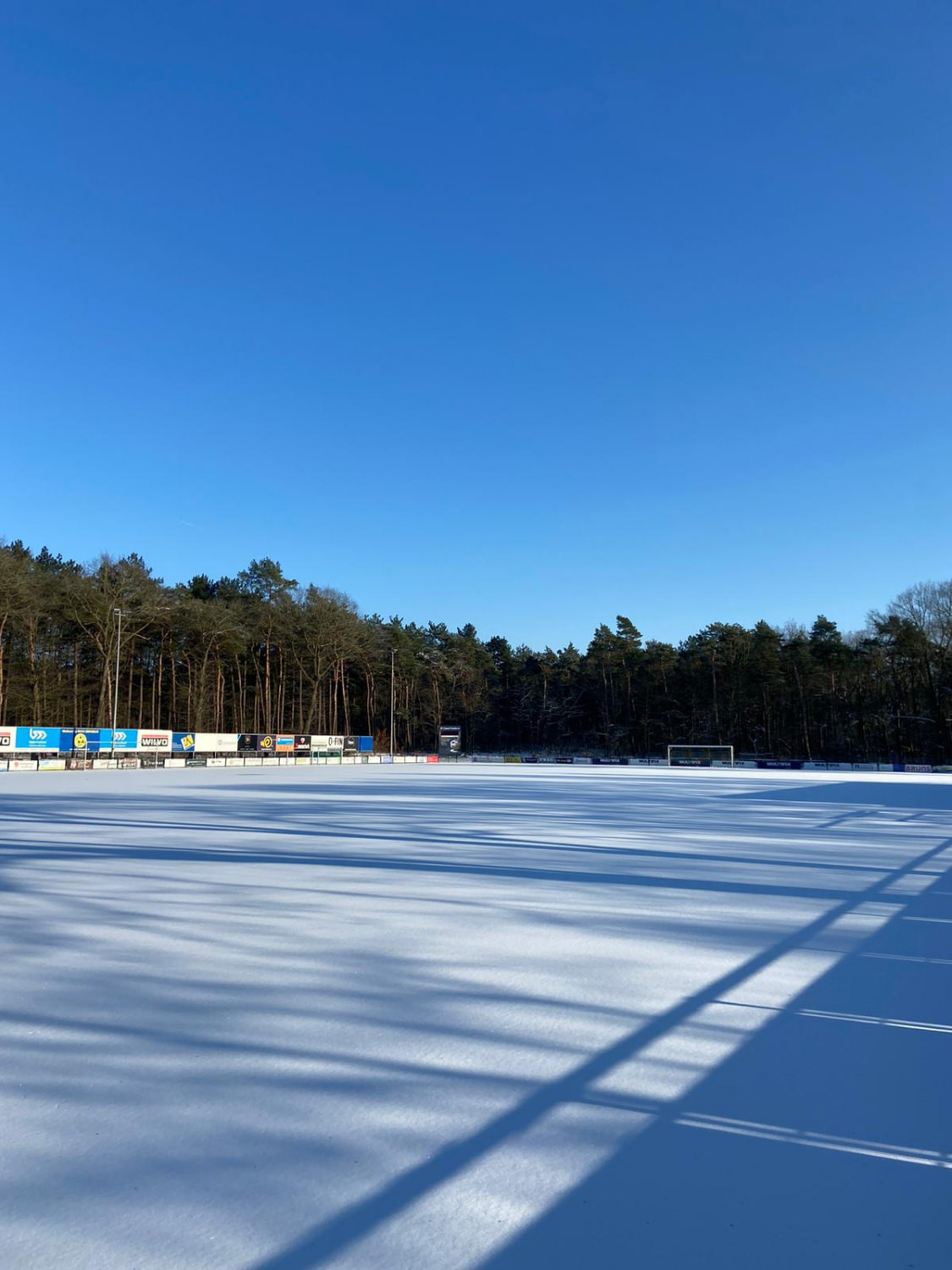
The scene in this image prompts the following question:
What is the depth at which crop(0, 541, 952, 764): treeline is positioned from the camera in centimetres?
5681

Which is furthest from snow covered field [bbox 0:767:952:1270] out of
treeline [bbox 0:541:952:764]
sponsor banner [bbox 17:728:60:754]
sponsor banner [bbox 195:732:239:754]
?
A: treeline [bbox 0:541:952:764]

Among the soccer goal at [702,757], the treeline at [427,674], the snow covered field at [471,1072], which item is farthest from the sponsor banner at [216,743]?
the snow covered field at [471,1072]

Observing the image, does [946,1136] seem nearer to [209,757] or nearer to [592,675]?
[209,757]

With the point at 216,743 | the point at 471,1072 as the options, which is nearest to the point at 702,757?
the point at 216,743

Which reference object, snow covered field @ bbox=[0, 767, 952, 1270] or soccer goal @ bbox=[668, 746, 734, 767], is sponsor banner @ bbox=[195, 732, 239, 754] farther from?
snow covered field @ bbox=[0, 767, 952, 1270]

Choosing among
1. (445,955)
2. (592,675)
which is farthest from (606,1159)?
(592,675)

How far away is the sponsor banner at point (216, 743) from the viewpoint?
47500mm

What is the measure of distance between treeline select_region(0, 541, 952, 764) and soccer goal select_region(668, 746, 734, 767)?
13.5 m

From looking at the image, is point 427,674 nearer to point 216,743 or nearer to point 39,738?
point 216,743

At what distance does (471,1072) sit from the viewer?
341cm

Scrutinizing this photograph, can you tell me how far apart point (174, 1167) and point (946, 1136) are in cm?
274

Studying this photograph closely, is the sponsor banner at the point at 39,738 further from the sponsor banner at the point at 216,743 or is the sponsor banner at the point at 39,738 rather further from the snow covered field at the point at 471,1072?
the snow covered field at the point at 471,1072

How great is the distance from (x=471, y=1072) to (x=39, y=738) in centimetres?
4186

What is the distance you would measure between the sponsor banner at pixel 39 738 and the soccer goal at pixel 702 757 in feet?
123
